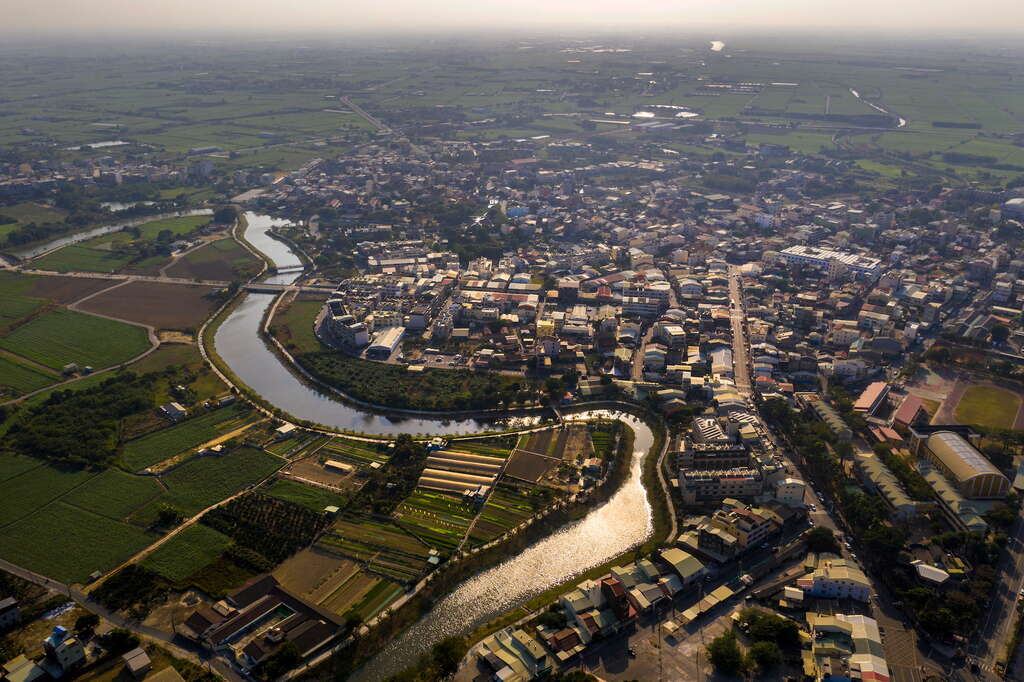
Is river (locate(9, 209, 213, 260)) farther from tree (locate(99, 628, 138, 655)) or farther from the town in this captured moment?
tree (locate(99, 628, 138, 655))

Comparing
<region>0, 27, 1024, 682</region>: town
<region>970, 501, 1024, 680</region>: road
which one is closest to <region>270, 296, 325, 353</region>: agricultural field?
<region>0, 27, 1024, 682</region>: town

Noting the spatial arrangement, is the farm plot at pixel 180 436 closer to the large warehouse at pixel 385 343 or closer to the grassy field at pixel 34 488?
the grassy field at pixel 34 488

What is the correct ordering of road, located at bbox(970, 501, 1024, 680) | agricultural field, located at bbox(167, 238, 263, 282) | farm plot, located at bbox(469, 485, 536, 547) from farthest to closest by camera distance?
agricultural field, located at bbox(167, 238, 263, 282)
farm plot, located at bbox(469, 485, 536, 547)
road, located at bbox(970, 501, 1024, 680)

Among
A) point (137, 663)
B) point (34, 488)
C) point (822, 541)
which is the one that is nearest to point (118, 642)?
point (137, 663)

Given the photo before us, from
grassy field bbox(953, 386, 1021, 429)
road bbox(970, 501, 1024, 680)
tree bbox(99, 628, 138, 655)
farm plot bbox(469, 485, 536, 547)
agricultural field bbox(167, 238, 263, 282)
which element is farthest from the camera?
agricultural field bbox(167, 238, 263, 282)

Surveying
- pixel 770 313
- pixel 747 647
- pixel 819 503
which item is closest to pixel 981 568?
pixel 819 503

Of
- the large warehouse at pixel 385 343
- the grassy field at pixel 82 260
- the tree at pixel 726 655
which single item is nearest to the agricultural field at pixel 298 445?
the large warehouse at pixel 385 343

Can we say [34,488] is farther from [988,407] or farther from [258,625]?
[988,407]
